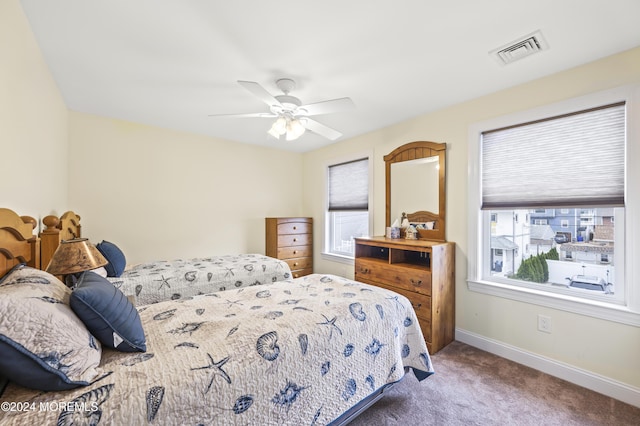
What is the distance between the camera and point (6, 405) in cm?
82

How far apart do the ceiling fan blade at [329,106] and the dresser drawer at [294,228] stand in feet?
7.58

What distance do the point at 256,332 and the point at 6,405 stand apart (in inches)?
32.8

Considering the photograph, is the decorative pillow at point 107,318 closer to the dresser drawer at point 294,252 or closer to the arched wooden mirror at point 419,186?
the arched wooden mirror at point 419,186

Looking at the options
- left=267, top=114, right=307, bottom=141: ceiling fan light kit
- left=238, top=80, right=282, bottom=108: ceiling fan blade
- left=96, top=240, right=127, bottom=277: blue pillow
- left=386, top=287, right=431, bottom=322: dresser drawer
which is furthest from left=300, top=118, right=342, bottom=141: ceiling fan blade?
left=96, top=240, right=127, bottom=277: blue pillow

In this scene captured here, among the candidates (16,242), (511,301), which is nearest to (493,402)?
(511,301)

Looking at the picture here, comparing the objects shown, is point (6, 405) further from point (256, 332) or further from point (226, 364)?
point (256, 332)

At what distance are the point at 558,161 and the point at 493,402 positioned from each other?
6.28 ft

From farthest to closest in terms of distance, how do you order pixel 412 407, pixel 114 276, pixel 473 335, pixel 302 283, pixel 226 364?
pixel 473 335, pixel 114 276, pixel 302 283, pixel 412 407, pixel 226 364

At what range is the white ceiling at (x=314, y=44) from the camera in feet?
5.00

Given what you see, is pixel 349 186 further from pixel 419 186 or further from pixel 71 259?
pixel 71 259

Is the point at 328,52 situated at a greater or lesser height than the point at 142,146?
greater

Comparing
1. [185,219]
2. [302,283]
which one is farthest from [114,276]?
[302,283]

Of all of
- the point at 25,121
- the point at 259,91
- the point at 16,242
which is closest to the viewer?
the point at 16,242

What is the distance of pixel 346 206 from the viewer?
4.20 meters
